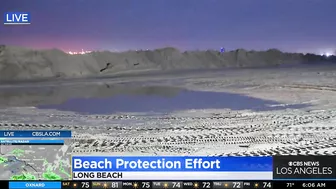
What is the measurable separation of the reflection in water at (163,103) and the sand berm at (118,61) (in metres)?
0.11

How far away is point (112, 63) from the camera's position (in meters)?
1.77

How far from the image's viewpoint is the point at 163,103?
169cm

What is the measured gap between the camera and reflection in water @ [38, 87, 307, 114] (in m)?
1.68

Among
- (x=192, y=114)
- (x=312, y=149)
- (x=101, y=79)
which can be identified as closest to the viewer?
(x=312, y=149)

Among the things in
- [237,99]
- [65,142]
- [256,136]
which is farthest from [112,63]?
[256,136]

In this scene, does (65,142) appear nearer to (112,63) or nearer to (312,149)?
(112,63)

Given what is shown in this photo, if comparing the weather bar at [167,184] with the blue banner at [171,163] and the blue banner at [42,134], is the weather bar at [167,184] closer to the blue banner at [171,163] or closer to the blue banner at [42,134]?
the blue banner at [171,163]

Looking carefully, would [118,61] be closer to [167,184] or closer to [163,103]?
[163,103]

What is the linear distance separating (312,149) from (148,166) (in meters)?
0.57
